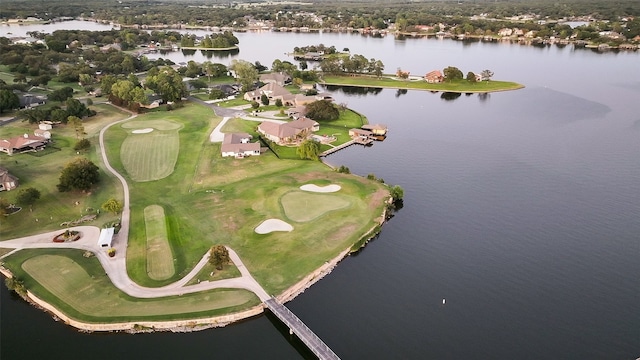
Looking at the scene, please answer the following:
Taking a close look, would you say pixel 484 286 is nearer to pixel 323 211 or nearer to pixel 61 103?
pixel 323 211

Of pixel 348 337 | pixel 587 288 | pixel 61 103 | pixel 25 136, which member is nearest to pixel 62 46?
pixel 61 103

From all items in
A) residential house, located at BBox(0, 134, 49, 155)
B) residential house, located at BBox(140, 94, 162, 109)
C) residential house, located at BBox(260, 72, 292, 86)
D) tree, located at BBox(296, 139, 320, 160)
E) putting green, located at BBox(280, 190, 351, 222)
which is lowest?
putting green, located at BBox(280, 190, 351, 222)

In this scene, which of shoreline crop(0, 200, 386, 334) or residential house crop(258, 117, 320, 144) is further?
residential house crop(258, 117, 320, 144)

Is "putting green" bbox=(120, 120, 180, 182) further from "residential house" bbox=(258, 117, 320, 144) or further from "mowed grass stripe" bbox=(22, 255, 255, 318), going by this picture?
"mowed grass stripe" bbox=(22, 255, 255, 318)

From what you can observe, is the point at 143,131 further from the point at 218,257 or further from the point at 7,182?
the point at 218,257

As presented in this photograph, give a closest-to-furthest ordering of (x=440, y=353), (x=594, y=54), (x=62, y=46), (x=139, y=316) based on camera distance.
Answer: (x=440, y=353), (x=139, y=316), (x=62, y=46), (x=594, y=54)

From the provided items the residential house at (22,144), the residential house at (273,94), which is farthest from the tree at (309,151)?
the residential house at (22,144)

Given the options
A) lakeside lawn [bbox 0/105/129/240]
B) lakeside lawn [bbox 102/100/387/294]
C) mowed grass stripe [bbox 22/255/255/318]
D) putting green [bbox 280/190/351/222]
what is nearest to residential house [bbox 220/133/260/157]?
lakeside lawn [bbox 102/100/387/294]
